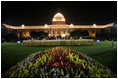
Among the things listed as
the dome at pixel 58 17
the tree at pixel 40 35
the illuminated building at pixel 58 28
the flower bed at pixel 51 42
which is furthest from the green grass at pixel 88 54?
the dome at pixel 58 17

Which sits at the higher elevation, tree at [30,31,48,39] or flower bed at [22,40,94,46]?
tree at [30,31,48,39]

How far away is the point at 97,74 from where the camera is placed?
267 centimetres

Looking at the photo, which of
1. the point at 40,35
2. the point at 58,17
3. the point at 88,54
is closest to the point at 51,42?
the point at 88,54

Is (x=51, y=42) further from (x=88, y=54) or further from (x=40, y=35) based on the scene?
(x=40, y=35)

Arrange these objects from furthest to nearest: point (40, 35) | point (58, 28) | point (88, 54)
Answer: point (58, 28) < point (40, 35) < point (88, 54)

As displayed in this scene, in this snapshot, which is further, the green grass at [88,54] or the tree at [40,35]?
the tree at [40,35]

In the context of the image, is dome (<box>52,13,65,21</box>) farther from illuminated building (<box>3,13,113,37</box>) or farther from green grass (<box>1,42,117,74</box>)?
green grass (<box>1,42,117,74</box>)

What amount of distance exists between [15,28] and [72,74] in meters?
28.9

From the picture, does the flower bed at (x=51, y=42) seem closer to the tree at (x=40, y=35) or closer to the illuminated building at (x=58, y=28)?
the tree at (x=40, y=35)

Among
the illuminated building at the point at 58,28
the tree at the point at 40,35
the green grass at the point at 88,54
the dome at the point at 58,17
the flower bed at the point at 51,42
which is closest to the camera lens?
the green grass at the point at 88,54

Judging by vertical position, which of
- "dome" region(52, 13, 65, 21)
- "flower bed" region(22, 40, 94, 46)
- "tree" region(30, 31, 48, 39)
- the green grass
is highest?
"dome" region(52, 13, 65, 21)

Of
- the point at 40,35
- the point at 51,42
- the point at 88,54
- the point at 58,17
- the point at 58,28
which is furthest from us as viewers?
the point at 58,17

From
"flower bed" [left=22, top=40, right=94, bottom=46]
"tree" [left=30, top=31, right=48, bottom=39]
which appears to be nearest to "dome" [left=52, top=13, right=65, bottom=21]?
"tree" [left=30, top=31, right=48, bottom=39]

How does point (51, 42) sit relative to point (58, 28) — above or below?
below
